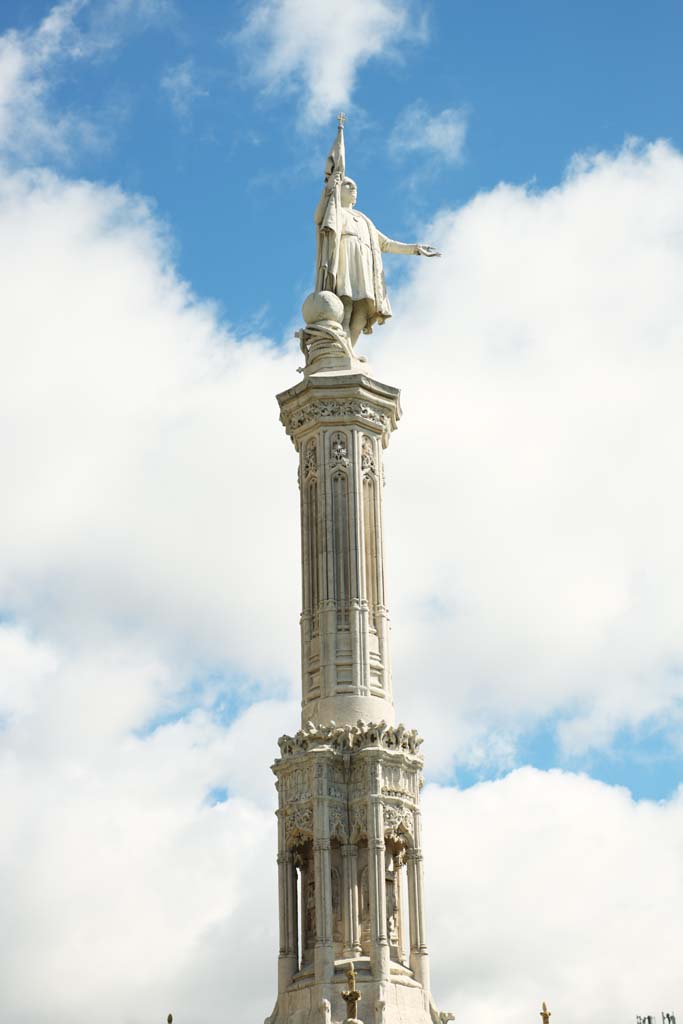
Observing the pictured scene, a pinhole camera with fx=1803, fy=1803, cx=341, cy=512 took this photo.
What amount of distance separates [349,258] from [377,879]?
19.8 m

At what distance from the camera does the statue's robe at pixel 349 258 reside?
55.2 m

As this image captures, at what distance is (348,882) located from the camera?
46.2m

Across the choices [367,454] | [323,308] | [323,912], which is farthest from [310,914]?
[323,308]

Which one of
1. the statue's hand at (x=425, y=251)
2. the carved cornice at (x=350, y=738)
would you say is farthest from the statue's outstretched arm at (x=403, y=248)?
the carved cornice at (x=350, y=738)

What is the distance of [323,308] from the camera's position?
54.3 meters

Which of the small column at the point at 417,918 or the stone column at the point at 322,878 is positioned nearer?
the stone column at the point at 322,878

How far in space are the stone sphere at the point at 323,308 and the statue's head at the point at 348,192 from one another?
3929 mm

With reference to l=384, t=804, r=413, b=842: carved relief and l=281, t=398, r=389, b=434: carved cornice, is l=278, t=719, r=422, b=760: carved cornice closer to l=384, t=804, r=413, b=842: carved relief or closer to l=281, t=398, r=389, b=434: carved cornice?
l=384, t=804, r=413, b=842: carved relief

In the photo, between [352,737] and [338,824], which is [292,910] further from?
[352,737]

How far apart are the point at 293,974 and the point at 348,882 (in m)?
2.78

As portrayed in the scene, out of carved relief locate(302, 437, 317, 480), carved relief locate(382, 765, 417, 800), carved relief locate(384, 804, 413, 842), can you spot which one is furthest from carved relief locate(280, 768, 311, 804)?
carved relief locate(302, 437, 317, 480)

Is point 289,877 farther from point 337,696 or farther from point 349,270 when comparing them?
point 349,270

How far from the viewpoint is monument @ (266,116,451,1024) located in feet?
150

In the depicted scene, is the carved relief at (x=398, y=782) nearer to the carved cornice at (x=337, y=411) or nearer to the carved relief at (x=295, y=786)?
the carved relief at (x=295, y=786)
